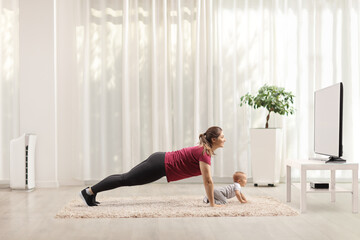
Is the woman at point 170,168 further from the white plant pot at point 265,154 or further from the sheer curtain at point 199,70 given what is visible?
the sheer curtain at point 199,70

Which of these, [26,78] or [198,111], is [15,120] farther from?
[198,111]

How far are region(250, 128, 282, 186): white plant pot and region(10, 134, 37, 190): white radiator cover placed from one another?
2639 millimetres

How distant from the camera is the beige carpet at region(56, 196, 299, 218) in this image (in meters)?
3.91

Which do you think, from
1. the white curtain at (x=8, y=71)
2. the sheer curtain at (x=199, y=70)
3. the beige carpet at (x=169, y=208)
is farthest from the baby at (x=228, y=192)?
Result: the white curtain at (x=8, y=71)

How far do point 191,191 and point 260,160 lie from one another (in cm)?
99

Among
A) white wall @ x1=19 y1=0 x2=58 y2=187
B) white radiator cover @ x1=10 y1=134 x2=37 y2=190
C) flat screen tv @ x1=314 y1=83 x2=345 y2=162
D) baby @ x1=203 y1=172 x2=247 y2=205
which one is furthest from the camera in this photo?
white wall @ x1=19 y1=0 x2=58 y2=187

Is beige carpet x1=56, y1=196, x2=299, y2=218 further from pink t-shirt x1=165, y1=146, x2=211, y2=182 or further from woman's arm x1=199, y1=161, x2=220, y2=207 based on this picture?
pink t-shirt x1=165, y1=146, x2=211, y2=182

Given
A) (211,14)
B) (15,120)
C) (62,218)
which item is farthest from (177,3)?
(62,218)

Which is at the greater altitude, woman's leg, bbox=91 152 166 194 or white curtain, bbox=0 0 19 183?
white curtain, bbox=0 0 19 183

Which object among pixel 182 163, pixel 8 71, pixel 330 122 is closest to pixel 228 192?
pixel 182 163

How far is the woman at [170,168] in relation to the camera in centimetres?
423

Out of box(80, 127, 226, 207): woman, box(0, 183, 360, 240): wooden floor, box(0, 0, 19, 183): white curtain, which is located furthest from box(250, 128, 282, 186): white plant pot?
box(0, 0, 19, 183): white curtain

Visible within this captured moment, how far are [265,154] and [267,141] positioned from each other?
0.52 feet

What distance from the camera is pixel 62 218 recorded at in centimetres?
383
